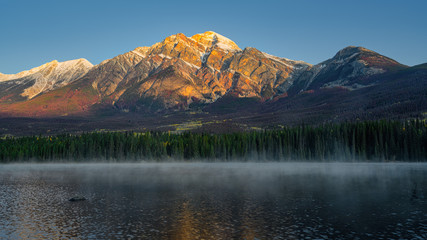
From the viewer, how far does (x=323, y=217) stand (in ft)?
157

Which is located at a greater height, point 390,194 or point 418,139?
point 418,139

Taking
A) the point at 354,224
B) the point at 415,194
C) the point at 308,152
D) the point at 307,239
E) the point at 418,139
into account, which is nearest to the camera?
the point at 307,239

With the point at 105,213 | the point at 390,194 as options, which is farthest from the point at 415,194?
the point at 105,213

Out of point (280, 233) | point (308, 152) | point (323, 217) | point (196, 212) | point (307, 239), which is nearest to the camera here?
point (307, 239)

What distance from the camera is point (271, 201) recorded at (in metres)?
61.1

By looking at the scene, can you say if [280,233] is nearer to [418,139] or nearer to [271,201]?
[271,201]

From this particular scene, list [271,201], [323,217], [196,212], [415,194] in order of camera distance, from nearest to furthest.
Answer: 1. [323,217]
2. [196,212]
3. [271,201]
4. [415,194]

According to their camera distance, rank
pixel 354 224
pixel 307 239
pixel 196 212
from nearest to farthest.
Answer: pixel 307 239 < pixel 354 224 < pixel 196 212

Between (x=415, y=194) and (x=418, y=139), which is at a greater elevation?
(x=418, y=139)

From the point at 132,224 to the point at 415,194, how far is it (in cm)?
5273

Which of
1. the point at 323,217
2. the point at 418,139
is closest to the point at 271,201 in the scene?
the point at 323,217

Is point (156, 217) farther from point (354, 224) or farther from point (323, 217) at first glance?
point (354, 224)

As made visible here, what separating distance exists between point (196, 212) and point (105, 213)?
1333 centimetres

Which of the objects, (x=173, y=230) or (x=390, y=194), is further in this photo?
(x=390, y=194)
